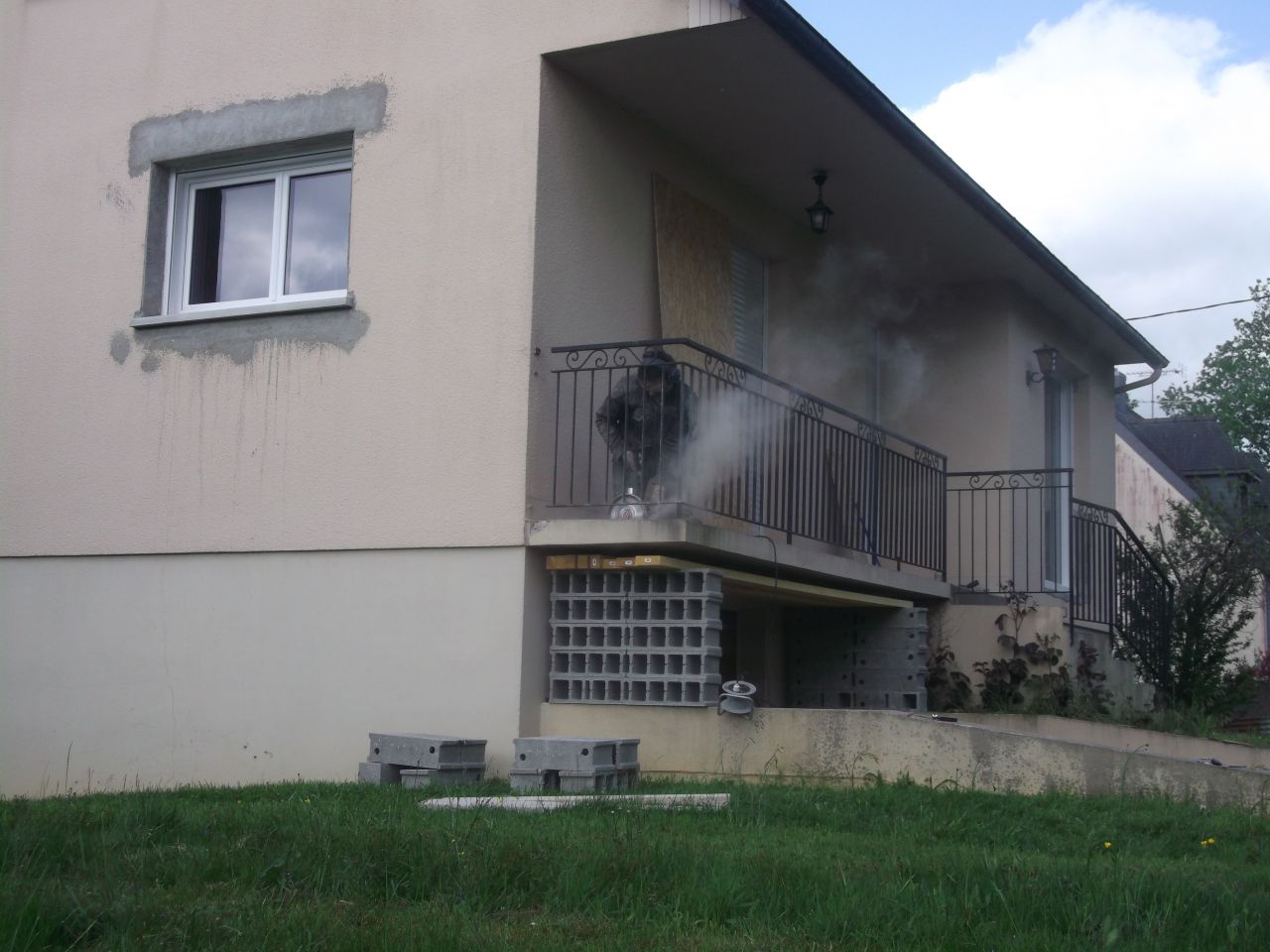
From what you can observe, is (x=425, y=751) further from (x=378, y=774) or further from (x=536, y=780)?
(x=536, y=780)

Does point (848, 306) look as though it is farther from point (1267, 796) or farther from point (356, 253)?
point (1267, 796)

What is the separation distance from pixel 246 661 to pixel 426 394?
213 centimetres

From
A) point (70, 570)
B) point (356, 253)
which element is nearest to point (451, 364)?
point (356, 253)

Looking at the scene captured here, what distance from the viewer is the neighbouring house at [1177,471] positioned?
1037 inches

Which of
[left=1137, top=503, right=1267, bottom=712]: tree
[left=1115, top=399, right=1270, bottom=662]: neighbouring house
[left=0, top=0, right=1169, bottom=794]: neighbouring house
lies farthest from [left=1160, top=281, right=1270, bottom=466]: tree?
[left=0, top=0, right=1169, bottom=794]: neighbouring house

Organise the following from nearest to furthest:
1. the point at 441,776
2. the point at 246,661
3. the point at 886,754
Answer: the point at 886,754 → the point at 441,776 → the point at 246,661

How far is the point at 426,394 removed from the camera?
9.27 metres

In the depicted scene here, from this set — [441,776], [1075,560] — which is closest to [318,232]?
[441,776]

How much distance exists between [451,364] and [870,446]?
3541 mm

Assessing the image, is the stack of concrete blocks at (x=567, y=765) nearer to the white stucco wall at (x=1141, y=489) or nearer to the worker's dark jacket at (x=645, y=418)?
the worker's dark jacket at (x=645, y=418)

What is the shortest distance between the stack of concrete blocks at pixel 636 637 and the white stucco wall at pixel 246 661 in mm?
219

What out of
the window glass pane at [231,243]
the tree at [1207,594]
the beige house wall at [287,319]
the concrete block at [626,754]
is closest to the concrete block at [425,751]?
the concrete block at [626,754]

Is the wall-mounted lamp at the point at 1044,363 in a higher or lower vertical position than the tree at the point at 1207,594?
higher

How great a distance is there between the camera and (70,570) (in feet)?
34.0
